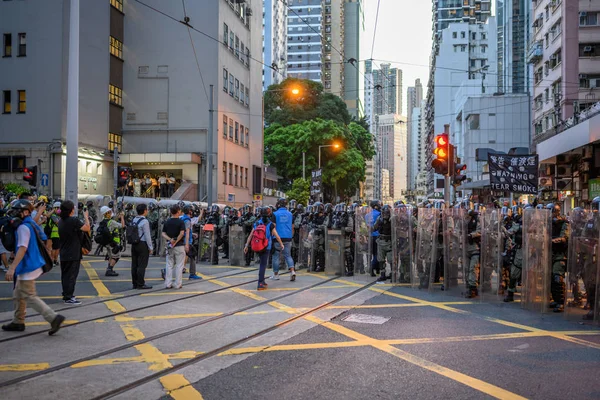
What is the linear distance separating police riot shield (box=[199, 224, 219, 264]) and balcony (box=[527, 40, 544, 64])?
32.6 meters

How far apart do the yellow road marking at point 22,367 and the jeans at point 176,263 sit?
5473 millimetres

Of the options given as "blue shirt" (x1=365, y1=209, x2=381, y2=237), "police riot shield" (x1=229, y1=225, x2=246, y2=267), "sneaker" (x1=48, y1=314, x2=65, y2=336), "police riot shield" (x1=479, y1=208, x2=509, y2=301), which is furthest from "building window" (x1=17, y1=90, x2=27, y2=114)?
"police riot shield" (x1=479, y1=208, x2=509, y2=301)

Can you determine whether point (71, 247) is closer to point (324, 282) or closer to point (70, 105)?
point (324, 282)

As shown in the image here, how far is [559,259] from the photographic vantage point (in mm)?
8930

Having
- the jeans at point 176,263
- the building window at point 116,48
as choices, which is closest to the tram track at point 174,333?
the jeans at point 176,263

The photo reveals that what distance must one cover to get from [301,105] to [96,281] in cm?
5327

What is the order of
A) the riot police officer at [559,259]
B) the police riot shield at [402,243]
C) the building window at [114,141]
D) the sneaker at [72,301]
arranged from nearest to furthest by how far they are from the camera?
the riot police officer at [559,259] → the sneaker at [72,301] → the police riot shield at [402,243] → the building window at [114,141]

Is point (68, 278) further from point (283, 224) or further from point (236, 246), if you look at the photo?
point (236, 246)

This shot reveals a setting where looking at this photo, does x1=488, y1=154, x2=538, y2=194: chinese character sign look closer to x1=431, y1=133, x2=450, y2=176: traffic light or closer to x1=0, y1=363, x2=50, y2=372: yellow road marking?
x1=431, y1=133, x2=450, y2=176: traffic light

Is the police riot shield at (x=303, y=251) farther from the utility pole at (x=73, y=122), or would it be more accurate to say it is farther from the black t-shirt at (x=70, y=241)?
the black t-shirt at (x=70, y=241)

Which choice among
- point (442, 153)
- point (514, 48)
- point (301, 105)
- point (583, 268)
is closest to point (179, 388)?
point (583, 268)

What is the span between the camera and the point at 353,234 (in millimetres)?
13859

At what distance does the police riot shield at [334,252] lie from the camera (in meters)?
13.7

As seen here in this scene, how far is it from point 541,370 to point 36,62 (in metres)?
30.4
